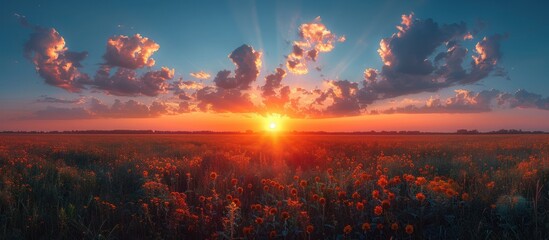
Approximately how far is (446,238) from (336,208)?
1428mm

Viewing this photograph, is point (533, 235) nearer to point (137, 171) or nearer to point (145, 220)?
point (145, 220)

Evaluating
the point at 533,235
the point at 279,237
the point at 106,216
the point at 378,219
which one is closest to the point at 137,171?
the point at 106,216

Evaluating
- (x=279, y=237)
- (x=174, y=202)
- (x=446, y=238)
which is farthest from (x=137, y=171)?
(x=446, y=238)

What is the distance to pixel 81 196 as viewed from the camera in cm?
677

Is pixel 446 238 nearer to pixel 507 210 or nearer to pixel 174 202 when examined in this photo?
pixel 507 210

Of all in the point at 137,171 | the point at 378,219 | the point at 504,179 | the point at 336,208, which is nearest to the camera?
the point at 378,219

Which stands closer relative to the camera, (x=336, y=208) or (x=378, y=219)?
(x=378, y=219)

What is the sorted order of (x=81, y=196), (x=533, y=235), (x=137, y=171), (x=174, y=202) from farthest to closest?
(x=137, y=171), (x=81, y=196), (x=174, y=202), (x=533, y=235)

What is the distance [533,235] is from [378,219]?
183 cm

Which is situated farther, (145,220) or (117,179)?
(117,179)

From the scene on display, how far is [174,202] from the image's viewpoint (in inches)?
212

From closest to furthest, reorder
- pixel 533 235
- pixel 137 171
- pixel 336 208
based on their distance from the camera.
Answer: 1. pixel 533 235
2. pixel 336 208
3. pixel 137 171

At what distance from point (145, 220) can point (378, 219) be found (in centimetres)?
331

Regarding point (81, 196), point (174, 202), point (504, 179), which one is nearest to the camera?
point (174, 202)
